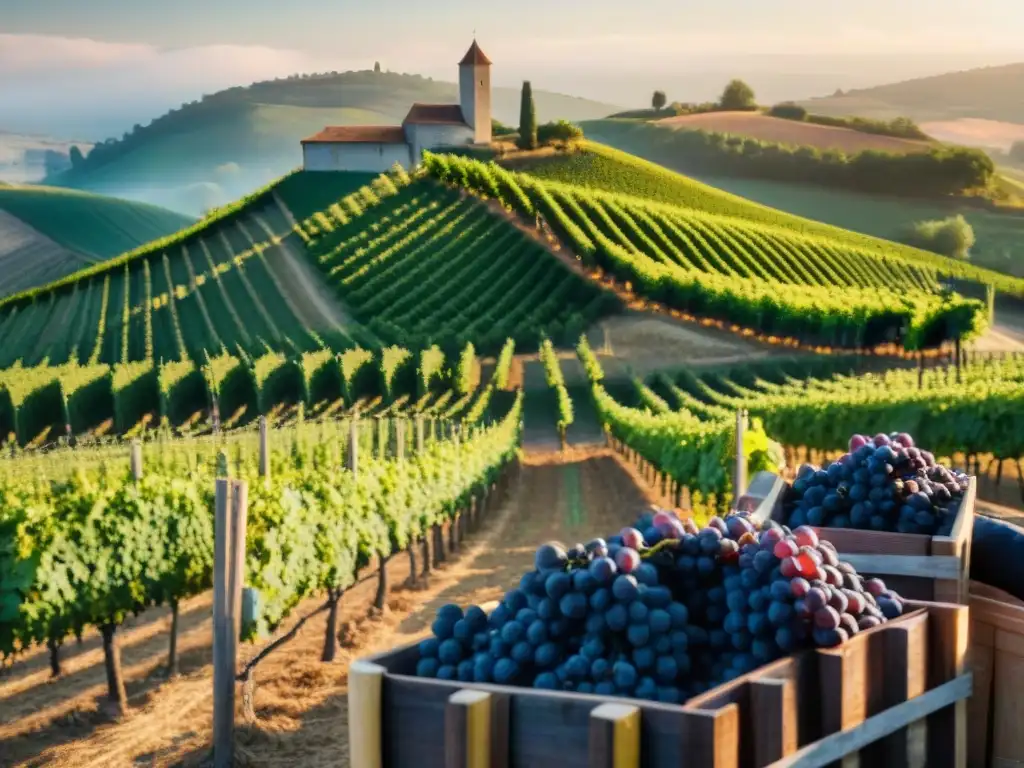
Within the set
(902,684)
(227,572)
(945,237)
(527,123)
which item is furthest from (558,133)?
(902,684)

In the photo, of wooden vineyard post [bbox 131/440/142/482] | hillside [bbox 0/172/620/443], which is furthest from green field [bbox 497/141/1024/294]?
wooden vineyard post [bbox 131/440/142/482]

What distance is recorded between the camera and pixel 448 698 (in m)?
2.38

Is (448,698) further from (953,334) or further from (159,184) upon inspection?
(159,184)

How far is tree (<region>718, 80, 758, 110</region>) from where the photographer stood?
90312 mm

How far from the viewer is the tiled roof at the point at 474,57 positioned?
67500mm

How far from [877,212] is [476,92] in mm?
22684

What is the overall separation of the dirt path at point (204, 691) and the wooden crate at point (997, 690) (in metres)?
5.57

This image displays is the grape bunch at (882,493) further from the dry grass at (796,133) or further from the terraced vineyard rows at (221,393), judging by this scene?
the dry grass at (796,133)

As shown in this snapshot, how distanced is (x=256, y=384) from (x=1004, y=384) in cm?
1662

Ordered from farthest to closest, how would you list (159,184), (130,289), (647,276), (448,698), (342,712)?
(159,184) → (130,289) → (647,276) → (342,712) → (448,698)

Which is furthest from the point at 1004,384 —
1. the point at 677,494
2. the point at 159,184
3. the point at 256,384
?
the point at 159,184

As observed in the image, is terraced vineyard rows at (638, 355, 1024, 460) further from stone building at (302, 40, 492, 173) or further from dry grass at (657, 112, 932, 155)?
dry grass at (657, 112, 932, 155)

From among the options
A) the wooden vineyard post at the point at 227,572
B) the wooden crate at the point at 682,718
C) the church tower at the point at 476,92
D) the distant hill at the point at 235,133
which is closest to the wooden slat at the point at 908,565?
the wooden crate at the point at 682,718

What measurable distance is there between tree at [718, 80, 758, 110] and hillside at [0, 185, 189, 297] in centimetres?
4055
